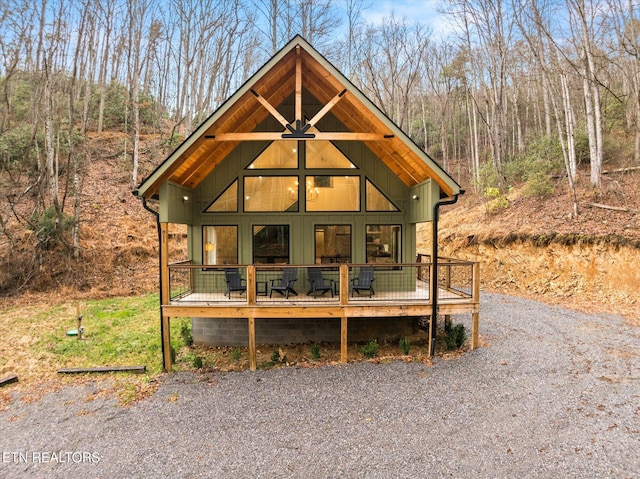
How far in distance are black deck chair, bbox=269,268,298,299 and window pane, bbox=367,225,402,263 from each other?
83.2 inches

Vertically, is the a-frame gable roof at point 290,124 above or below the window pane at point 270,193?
above

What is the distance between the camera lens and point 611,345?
7793 millimetres

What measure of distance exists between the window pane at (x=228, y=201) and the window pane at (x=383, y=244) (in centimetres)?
371

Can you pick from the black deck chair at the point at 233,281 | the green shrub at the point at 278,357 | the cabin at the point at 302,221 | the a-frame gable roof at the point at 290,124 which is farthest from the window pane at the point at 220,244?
the green shrub at the point at 278,357

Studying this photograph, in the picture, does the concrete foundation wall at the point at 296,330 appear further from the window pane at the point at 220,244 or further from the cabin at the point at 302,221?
the window pane at the point at 220,244

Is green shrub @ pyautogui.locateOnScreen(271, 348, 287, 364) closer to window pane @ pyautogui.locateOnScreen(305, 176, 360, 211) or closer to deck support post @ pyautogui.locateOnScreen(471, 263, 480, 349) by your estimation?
window pane @ pyautogui.locateOnScreen(305, 176, 360, 211)

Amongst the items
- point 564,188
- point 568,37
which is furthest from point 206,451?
point 568,37

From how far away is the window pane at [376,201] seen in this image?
30.7 feet

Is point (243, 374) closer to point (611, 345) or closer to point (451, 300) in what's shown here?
point (451, 300)

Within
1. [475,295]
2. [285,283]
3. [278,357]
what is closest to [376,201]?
[285,283]

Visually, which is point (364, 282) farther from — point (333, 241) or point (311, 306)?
point (311, 306)

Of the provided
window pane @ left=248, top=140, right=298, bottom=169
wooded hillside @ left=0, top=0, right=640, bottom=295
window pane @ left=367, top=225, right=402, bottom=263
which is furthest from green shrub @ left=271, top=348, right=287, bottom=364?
wooded hillside @ left=0, top=0, right=640, bottom=295

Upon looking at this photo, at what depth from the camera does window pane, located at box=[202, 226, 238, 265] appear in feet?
30.6

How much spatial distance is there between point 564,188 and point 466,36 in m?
11.0
